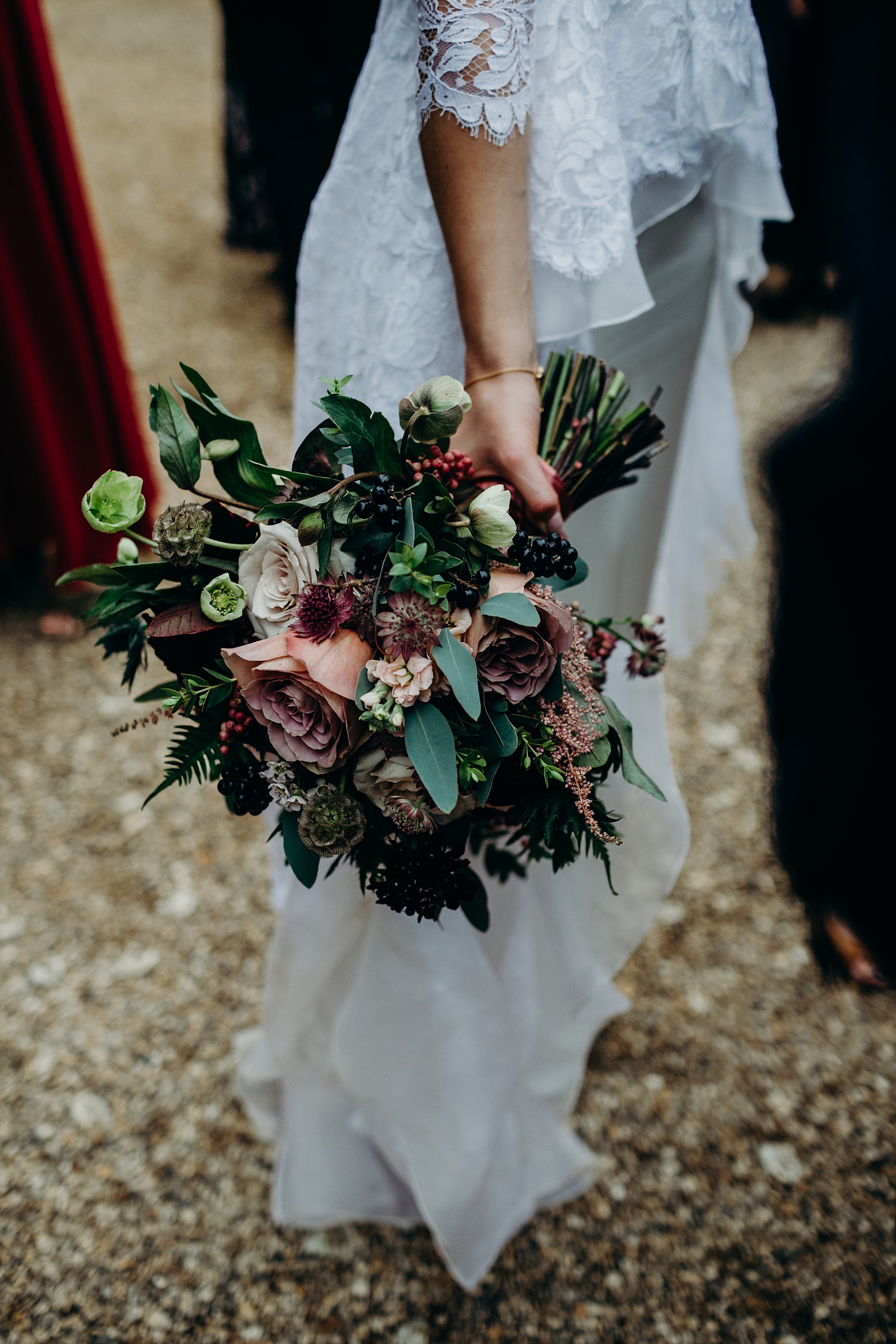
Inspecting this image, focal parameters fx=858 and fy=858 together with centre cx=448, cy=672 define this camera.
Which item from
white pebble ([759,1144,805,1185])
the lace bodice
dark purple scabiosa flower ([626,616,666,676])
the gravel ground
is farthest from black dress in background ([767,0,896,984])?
dark purple scabiosa flower ([626,616,666,676])

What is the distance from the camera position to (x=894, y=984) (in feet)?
6.71

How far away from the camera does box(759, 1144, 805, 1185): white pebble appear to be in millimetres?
1733

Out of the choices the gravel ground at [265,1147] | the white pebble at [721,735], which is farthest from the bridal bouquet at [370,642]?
the white pebble at [721,735]

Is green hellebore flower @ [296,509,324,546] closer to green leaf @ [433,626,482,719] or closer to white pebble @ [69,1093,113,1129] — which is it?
green leaf @ [433,626,482,719]

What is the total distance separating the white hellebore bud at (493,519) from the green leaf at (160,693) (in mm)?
363

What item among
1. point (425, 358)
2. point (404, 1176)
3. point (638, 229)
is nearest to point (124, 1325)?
point (404, 1176)

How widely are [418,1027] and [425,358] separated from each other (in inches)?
40.0

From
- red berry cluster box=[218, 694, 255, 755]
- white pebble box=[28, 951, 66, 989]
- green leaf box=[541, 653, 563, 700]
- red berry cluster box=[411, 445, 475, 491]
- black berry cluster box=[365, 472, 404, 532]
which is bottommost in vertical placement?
white pebble box=[28, 951, 66, 989]

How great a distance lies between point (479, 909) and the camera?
40.8 inches

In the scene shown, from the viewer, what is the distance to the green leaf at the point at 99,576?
0.94m

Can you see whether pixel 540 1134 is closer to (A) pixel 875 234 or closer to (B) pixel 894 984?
(B) pixel 894 984

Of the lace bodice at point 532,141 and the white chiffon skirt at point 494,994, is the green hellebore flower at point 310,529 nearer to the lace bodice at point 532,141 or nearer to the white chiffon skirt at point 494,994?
the lace bodice at point 532,141

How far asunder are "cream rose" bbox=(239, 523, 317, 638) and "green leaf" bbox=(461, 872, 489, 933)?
0.38m

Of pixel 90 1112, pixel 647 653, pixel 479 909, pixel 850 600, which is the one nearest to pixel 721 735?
pixel 850 600
